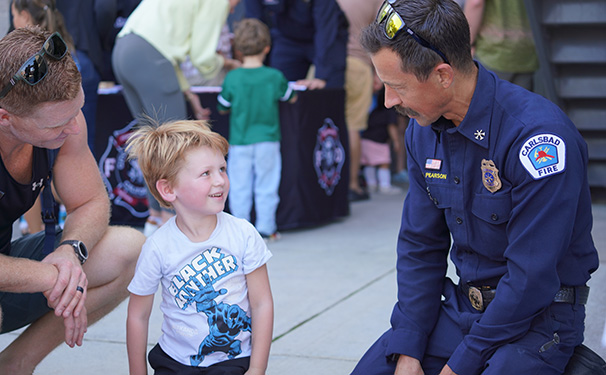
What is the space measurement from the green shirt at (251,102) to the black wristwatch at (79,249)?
9.21ft

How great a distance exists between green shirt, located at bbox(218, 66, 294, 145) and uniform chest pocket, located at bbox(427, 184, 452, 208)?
3075 mm

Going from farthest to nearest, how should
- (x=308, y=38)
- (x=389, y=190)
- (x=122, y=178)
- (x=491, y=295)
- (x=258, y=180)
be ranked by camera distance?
1. (x=389, y=190)
2. (x=308, y=38)
3. (x=122, y=178)
4. (x=258, y=180)
5. (x=491, y=295)

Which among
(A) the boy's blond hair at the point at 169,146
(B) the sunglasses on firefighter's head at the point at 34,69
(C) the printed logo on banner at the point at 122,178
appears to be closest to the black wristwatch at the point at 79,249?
(A) the boy's blond hair at the point at 169,146

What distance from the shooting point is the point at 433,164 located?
2408 mm

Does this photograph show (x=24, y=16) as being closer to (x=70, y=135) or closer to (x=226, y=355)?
(x=70, y=135)

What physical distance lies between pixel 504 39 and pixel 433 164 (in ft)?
11.9

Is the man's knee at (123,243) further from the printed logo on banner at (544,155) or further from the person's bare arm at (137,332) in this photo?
the printed logo on banner at (544,155)

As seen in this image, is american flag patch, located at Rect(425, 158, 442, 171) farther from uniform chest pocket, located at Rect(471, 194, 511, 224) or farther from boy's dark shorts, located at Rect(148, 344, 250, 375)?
boy's dark shorts, located at Rect(148, 344, 250, 375)

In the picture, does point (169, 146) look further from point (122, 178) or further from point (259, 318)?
point (122, 178)

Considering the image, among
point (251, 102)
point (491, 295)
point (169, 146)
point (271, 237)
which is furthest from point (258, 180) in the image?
point (491, 295)

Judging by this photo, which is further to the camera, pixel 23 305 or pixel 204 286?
pixel 23 305

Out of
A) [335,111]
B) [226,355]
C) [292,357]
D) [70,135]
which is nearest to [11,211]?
[70,135]

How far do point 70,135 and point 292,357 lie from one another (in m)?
1.30

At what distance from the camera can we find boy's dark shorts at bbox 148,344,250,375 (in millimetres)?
2479
